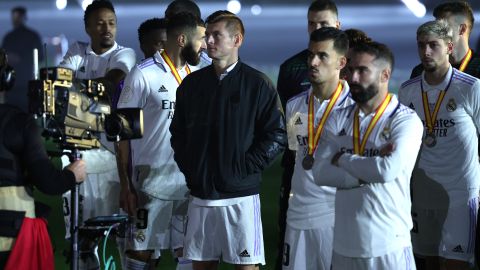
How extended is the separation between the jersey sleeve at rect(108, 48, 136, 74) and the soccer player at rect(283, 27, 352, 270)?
210 centimetres

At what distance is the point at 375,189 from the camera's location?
20.0 feet

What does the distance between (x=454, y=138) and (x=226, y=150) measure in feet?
5.15

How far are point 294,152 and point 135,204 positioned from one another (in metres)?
1.18

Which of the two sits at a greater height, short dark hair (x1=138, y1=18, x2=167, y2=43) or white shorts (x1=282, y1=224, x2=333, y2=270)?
short dark hair (x1=138, y1=18, x2=167, y2=43)

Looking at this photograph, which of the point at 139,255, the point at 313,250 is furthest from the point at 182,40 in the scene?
the point at 313,250

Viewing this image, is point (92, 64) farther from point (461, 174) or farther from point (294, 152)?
point (461, 174)

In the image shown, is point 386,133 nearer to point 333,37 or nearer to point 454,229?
point 333,37

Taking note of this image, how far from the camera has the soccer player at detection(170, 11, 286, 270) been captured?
718 centimetres

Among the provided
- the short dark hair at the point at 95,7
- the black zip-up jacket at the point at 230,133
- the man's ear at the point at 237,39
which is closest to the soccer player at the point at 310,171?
the black zip-up jacket at the point at 230,133

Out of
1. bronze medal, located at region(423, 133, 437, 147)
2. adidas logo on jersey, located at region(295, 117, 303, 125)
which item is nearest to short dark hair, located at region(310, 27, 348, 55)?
adidas logo on jersey, located at region(295, 117, 303, 125)

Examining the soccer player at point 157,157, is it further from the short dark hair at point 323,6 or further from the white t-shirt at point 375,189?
the white t-shirt at point 375,189

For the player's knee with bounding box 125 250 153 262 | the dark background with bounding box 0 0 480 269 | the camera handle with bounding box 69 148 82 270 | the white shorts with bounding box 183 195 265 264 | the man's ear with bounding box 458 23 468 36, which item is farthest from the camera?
the dark background with bounding box 0 0 480 269

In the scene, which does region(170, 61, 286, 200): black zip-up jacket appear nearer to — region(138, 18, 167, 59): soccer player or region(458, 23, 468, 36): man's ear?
region(138, 18, 167, 59): soccer player

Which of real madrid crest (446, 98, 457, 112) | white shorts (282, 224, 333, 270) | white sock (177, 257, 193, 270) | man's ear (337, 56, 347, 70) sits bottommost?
white sock (177, 257, 193, 270)
